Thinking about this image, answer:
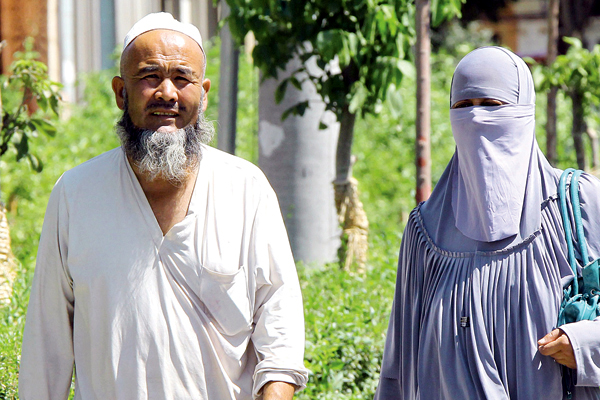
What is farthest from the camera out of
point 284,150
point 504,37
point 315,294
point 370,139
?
point 504,37

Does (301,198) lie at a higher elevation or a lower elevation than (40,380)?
higher

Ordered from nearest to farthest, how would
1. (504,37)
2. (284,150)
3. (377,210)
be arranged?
(284,150) < (377,210) < (504,37)

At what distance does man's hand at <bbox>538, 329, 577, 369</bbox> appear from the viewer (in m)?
2.19

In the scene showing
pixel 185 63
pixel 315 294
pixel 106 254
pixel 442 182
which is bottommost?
pixel 315 294

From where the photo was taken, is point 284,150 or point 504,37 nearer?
point 284,150

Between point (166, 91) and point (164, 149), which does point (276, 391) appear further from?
point (166, 91)

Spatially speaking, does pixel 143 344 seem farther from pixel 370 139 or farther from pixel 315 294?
pixel 370 139

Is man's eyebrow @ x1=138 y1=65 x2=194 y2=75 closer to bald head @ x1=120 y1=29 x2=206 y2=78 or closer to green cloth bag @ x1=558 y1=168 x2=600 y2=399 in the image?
bald head @ x1=120 y1=29 x2=206 y2=78

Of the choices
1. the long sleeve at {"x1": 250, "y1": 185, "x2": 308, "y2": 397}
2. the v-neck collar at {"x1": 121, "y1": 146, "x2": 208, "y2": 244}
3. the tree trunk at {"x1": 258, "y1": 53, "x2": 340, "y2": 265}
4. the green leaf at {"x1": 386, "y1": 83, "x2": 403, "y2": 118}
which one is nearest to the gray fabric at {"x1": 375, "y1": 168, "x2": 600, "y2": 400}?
the long sleeve at {"x1": 250, "y1": 185, "x2": 308, "y2": 397}

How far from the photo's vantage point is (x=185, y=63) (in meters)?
2.20

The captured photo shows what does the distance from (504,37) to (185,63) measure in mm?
22294

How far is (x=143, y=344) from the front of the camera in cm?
207

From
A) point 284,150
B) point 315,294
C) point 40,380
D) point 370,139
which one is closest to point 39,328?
point 40,380

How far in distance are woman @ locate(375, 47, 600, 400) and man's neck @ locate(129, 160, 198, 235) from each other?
779 millimetres
